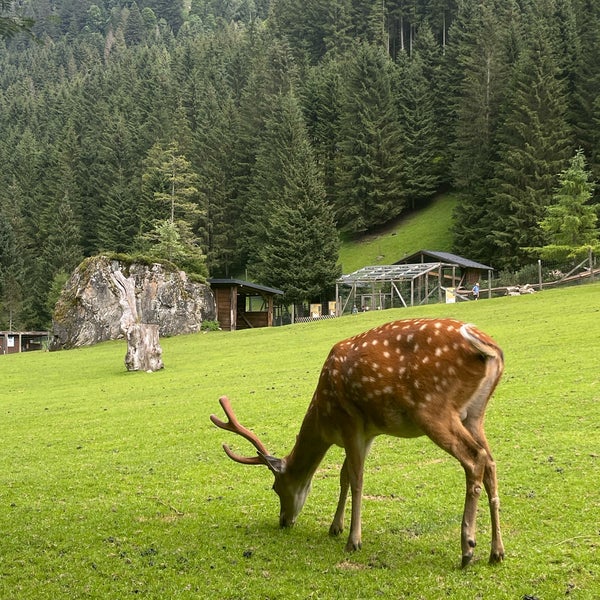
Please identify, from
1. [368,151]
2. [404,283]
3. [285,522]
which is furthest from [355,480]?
[368,151]

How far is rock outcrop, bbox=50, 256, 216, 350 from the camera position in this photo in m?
36.7

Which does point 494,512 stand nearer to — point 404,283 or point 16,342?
point 404,283

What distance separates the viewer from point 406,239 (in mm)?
64812

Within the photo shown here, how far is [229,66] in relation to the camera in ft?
328

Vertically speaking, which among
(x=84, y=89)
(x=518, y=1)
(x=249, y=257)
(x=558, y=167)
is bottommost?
(x=249, y=257)

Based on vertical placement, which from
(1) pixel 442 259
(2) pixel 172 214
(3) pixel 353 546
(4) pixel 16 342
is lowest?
(4) pixel 16 342

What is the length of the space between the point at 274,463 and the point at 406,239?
60750mm

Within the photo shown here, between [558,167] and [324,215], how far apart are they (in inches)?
855

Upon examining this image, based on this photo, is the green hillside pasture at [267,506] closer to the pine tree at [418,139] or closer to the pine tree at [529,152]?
the pine tree at [529,152]

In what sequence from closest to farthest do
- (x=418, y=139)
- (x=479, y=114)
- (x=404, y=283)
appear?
(x=404, y=283) < (x=479, y=114) < (x=418, y=139)

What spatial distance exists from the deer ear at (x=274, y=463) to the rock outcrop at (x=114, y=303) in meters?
30.7

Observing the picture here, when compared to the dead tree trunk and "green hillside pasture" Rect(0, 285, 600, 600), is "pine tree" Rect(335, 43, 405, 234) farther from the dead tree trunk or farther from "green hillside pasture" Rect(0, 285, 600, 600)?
"green hillside pasture" Rect(0, 285, 600, 600)

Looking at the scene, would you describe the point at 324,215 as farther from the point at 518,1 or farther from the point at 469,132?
the point at 518,1

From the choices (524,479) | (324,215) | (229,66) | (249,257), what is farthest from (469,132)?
(524,479)
